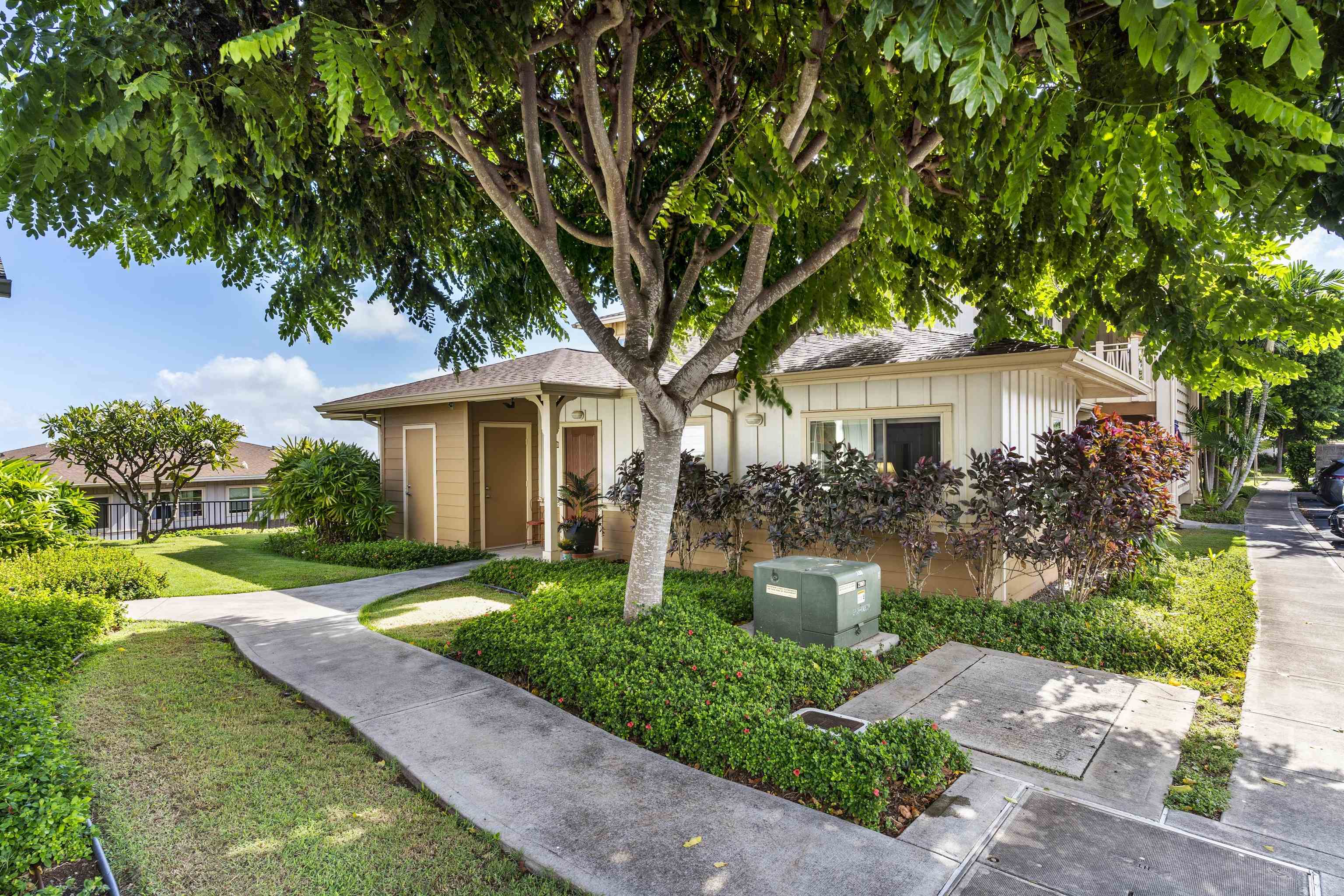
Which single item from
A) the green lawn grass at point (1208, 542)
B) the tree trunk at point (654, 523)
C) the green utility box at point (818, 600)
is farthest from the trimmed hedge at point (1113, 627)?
the green lawn grass at point (1208, 542)

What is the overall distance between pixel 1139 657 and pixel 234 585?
36.5 feet

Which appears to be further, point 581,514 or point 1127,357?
point 1127,357

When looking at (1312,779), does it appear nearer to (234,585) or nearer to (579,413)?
(579,413)

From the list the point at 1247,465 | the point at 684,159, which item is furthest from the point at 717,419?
the point at 1247,465

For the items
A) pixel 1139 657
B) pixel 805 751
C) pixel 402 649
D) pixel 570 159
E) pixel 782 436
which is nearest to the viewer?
pixel 805 751

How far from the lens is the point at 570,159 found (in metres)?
6.99

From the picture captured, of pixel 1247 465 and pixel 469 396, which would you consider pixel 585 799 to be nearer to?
pixel 469 396

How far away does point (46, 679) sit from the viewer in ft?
16.4

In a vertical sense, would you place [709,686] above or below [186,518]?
above

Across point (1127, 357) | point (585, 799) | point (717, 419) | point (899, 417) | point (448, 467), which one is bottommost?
point (585, 799)

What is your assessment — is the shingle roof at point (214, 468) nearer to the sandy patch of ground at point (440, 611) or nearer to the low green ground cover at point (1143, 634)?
the sandy patch of ground at point (440, 611)

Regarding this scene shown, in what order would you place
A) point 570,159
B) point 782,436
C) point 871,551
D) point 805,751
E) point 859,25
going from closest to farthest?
point 805,751 → point 859,25 → point 570,159 → point 871,551 → point 782,436

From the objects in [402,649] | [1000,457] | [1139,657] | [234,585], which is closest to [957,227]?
[1000,457]

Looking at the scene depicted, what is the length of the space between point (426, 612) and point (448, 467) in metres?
5.31
